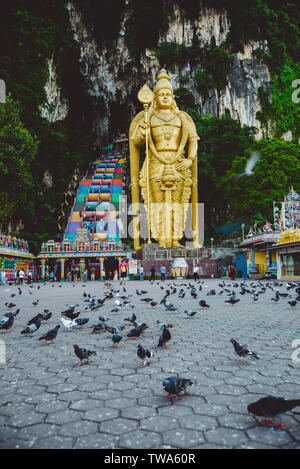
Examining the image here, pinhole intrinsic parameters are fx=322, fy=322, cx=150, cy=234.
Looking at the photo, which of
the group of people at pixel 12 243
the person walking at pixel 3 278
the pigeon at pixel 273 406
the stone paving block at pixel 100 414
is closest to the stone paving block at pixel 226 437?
the pigeon at pixel 273 406

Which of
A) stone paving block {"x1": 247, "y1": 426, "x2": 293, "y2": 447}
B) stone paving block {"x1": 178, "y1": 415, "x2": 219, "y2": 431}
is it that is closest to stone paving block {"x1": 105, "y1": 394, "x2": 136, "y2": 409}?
stone paving block {"x1": 178, "y1": 415, "x2": 219, "y2": 431}

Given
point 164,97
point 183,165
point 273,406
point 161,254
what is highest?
point 164,97

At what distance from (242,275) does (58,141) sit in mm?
26871

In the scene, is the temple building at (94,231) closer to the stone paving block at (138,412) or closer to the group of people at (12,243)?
the group of people at (12,243)

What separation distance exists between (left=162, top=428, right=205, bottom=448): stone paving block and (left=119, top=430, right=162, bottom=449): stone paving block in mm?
55

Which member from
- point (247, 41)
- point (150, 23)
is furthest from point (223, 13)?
point (150, 23)

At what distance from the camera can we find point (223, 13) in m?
46.7

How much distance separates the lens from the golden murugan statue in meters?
28.6

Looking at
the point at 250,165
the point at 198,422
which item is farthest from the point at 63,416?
the point at 250,165

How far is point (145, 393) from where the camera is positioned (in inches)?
106

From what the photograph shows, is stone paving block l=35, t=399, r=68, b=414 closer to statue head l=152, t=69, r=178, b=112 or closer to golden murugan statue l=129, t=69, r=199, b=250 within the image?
golden murugan statue l=129, t=69, r=199, b=250

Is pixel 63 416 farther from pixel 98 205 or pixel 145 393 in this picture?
pixel 98 205

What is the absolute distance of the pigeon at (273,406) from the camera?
1.92m

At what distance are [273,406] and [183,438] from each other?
1.93 ft
